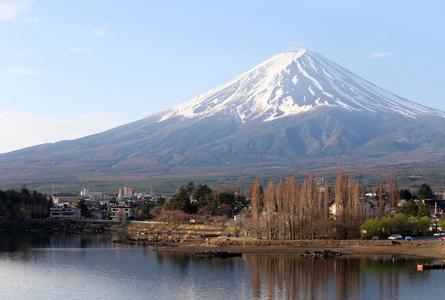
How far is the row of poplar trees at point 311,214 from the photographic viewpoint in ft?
180

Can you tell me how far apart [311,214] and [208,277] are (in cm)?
1699

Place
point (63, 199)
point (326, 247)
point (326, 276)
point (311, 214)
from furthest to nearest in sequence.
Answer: point (63, 199) < point (311, 214) < point (326, 247) < point (326, 276)

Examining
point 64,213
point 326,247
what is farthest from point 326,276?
point 64,213

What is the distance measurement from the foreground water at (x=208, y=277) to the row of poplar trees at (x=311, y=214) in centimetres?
591

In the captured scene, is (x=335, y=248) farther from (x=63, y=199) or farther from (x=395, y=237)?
(x=63, y=199)

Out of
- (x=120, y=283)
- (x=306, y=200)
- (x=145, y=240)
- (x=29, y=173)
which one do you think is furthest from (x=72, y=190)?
(x=120, y=283)

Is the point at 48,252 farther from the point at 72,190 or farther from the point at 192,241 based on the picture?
the point at 72,190

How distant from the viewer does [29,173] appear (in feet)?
624

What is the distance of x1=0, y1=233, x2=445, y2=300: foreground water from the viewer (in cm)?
3556

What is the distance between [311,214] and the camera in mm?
55688

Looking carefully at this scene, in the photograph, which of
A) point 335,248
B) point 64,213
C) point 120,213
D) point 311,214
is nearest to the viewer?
point 335,248

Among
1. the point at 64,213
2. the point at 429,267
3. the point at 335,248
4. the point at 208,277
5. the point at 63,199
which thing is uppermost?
the point at 63,199

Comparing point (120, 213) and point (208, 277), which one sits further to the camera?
point (120, 213)

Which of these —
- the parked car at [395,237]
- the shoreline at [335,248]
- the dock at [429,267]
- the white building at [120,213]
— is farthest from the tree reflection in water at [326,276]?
the white building at [120,213]
